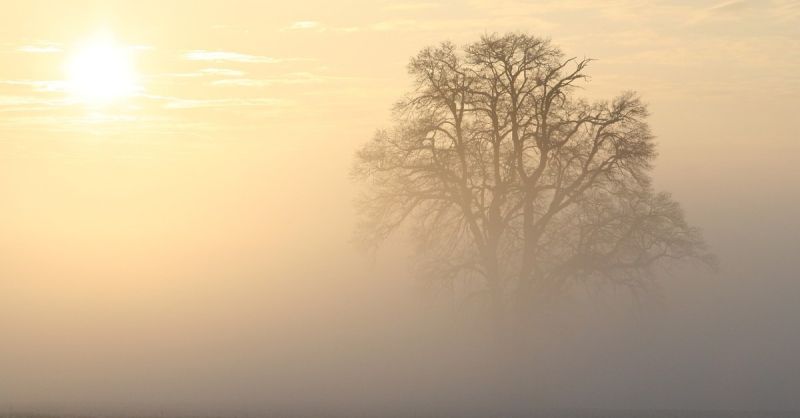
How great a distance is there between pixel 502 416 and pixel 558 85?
36.4ft

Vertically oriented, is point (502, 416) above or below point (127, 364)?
below

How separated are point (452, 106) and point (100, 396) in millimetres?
20409

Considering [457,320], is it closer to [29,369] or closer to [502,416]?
[502,416]

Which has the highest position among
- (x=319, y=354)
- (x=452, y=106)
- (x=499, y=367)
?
(x=452, y=106)

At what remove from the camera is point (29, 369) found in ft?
167

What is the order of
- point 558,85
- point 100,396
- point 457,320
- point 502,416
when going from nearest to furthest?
point 502,416 → point 558,85 → point 457,320 → point 100,396

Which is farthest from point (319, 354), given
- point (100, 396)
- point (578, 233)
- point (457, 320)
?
point (578, 233)

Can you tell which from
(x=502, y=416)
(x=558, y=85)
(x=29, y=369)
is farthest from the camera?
(x=29, y=369)

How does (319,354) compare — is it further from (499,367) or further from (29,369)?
(499,367)

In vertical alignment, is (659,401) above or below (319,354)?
below

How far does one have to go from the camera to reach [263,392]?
4447 cm

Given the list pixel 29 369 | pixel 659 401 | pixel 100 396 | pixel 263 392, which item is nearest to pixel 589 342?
pixel 659 401

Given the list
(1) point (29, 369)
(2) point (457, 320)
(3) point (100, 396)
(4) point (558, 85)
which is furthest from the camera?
(1) point (29, 369)

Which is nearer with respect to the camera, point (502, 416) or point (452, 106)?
point (502, 416)
